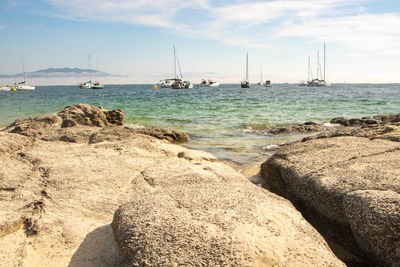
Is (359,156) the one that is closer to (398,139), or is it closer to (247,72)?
(398,139)

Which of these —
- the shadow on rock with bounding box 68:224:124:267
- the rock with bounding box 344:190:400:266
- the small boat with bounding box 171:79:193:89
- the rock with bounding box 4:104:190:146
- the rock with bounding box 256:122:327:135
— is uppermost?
the small boat with bounding box 171:79:193:89

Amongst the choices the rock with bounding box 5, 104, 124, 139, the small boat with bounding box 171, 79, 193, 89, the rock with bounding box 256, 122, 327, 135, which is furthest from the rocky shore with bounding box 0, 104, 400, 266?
the small boat with bounding box 171, 79, 193, 89

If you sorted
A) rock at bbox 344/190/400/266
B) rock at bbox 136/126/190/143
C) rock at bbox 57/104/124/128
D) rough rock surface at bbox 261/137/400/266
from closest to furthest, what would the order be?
rock at bbox 344/190/400/266 → rough rock surface at bbox 261/137/400/266 → rock at bbox 57/104/124/128 → rock at bbox 136/126/190/143

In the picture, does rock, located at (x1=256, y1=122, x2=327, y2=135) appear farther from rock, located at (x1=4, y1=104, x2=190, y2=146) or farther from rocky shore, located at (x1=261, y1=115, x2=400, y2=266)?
rocky shore, located at (x1=261, y1=115, x2=400, y2=266)

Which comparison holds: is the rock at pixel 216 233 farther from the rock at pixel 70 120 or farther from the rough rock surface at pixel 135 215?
the rock at pixel 70 120

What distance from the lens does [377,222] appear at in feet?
8.09

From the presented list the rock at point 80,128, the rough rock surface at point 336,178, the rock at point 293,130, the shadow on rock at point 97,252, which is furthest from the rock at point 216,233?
the rock at point 293,130

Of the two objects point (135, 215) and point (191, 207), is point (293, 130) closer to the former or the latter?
point (191, 207)

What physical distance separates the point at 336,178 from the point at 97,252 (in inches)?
99.3

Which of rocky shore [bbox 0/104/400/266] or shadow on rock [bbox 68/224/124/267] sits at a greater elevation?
rocky shore [bbox 0/104/400/266]

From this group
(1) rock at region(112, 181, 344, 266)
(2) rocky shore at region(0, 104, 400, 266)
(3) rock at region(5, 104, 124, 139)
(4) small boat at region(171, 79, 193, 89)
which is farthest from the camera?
(4) small boat at region(171, 79, 193, 89)

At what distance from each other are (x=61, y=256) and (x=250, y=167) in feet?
15.8

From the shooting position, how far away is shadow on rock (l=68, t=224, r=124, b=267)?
2.43m

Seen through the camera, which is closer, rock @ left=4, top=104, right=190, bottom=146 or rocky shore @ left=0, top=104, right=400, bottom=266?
rocky shore @ left=0, top=104, right=400, bottom=266
